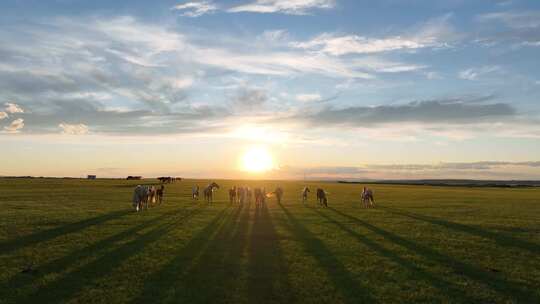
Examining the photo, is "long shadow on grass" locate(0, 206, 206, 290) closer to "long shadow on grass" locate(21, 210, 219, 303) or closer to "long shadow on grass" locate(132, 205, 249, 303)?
"long shadow on grass" locate(21, 210, 219, 303)

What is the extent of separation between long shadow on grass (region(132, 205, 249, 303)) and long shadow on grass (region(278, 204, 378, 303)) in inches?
130

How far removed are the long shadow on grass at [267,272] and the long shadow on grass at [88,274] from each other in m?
5.03

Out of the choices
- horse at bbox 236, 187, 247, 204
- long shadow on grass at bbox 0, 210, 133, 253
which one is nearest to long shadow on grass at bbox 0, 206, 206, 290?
long shadow on grass at bbox 0, 210, 133, 253

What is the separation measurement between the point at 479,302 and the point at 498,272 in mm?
3770

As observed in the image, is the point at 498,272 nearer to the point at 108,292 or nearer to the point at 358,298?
the point at 358,298

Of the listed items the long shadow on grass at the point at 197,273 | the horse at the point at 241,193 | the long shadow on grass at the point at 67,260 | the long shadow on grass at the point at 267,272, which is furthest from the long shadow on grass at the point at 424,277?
the horse at the point at 241,193

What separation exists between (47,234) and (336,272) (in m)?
15.8

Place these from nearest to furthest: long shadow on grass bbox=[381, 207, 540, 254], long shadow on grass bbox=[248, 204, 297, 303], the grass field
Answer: long shadow on grass bbox=[248, 204, 297, 303]
the grass field
long shadow on grass bbox=[381, 207, 540, 254]

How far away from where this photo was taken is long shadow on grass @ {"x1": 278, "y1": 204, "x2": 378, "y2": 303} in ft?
35.7

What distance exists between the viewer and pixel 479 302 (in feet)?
34.6

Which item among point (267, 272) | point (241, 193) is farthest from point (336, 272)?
point (241, 193)

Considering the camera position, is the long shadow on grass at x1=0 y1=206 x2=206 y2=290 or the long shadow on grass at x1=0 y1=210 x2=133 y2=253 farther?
the long shadow on grass at x1=0 y1=210 x2=133 y2=253

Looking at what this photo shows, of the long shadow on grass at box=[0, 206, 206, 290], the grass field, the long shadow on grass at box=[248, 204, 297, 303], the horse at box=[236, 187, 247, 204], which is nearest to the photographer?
the long shadow on grass at box=[248, 204, 297, 303]

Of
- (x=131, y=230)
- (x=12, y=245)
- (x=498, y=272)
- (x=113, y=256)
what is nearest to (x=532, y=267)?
(x=498, y=272)
